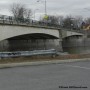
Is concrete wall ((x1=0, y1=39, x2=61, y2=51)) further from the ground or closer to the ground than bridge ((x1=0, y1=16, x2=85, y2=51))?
closer to the ground

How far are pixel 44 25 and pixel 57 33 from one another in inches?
343

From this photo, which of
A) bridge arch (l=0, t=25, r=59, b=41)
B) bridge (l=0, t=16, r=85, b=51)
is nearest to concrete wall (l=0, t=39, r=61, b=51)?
bridge (l=0, t=16, r=85, b=51)

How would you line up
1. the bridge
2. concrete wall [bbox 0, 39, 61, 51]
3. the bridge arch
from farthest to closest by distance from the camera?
concrete wall [bbox 0, 39, 61, 51] < the bridge < the bridge arch

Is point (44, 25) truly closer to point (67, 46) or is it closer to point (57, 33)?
point (57, 33)

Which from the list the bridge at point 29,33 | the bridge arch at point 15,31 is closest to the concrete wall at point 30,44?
the bridge at point 29,33

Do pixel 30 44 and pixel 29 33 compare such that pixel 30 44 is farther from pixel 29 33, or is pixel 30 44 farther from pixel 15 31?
pixel 15 31

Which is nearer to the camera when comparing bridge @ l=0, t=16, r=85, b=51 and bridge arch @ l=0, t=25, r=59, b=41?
bridge arch @ l=0, t=25, r=59, b=41

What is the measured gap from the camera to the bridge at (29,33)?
169ft

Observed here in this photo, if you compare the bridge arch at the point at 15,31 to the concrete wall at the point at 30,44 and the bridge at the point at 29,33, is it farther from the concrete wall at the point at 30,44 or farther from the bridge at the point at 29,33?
the concrete wall at the point at 30,44

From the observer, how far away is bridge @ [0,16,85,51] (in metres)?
51.4

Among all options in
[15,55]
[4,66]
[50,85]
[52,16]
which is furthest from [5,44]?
[52,16]

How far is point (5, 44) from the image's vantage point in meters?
72.2

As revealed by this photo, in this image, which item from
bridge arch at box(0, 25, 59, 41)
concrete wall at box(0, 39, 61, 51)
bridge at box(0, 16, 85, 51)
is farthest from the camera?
concrete wall at box(0, 39, 61, 51)

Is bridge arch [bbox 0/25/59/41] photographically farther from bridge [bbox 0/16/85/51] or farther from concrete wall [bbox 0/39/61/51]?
concrete wall [bbox 0/39/61/51]
